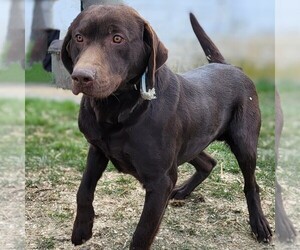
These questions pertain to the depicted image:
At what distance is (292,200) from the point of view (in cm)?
382

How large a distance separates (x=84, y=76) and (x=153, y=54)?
382mm

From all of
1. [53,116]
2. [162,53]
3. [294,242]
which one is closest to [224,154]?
[294,242]

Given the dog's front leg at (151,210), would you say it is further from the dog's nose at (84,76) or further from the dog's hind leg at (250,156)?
the dog's hind leg at (250,156)

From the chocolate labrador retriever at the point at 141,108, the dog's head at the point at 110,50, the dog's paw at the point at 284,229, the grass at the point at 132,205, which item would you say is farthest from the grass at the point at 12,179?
the dog's paw at the point at 284,229

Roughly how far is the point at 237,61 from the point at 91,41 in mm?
1660

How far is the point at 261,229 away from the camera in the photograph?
347cm

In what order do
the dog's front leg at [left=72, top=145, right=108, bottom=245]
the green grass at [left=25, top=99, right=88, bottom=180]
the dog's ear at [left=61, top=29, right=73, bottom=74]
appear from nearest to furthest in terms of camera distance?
the dog's ear at [left=61, top=29, right=73, bottom=74] → the dog's front leg at [left=72, top=145, right=108, bottom=245] → the green grass at [left=25, top=99, right=88, bottom=180]

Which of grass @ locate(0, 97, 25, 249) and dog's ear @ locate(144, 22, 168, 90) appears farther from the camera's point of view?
grass @ locate(0, 97, 25, 249)

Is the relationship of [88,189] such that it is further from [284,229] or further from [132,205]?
[284,229]

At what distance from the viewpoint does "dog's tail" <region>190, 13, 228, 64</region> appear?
3621 millimetres

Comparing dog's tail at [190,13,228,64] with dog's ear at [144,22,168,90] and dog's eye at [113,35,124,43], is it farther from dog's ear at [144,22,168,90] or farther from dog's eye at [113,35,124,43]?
dog's eye at [113,35,124,43]

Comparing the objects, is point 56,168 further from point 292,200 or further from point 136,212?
point 292,200

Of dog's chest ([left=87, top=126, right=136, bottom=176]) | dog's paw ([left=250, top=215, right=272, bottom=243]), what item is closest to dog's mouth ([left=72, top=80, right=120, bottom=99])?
dog's chest ([left=87, top=126, right=136, bottom=176])

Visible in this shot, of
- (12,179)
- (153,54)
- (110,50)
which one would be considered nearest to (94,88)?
(110,50)
